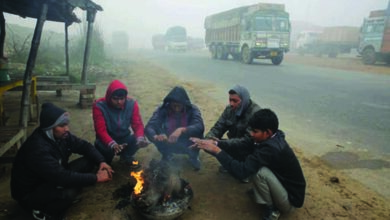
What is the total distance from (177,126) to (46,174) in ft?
6.63

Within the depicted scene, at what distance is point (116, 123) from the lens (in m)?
4.08

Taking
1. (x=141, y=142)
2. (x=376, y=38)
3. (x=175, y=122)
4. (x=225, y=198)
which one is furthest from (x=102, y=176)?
(x=376, y=38)

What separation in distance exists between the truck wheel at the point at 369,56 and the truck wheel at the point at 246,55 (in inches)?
338

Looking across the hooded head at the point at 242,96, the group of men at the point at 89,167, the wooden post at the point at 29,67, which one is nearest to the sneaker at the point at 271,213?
the group of men at the point at 89,167

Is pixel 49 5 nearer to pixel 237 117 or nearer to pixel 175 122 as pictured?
pixel 175 122

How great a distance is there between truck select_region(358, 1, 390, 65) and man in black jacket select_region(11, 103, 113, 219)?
70.6 ft

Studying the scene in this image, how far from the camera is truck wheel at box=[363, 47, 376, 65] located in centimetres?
2031

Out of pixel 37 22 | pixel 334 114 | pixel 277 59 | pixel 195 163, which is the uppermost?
pixel 37 22

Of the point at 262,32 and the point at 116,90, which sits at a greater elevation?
the point at 262,32

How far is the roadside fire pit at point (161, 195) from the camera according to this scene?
2830 mm

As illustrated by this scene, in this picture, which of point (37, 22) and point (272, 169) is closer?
point (272, 169)

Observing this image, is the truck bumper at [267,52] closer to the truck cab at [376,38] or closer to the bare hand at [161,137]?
the truck cab at [376,38]

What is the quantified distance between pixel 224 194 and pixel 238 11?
1930cm

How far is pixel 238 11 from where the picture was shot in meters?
20.9
